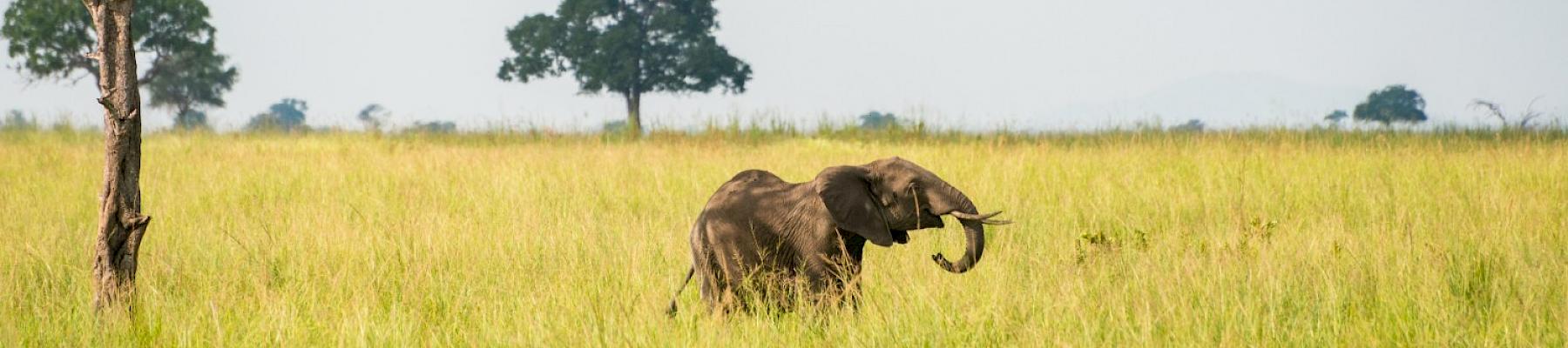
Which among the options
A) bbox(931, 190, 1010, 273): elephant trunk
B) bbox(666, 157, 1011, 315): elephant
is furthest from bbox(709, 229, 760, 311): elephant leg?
bbox(931, 190, 1010, 273): elephant trunk

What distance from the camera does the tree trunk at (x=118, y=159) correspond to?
450 centimetres

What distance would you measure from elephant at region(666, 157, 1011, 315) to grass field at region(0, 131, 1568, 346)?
0.41ft

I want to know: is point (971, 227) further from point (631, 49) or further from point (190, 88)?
point (190, 88)

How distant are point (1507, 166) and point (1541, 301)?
23.7 ft

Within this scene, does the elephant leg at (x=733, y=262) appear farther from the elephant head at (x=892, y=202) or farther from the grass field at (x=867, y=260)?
the elephant head at (x=892, y=202)

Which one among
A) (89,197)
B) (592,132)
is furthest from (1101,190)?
(592,132)

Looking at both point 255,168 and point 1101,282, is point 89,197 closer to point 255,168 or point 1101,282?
point 255,168

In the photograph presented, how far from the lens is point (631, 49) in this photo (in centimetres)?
3828

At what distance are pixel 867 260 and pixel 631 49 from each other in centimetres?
3361

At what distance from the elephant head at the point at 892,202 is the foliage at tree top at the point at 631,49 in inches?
1345

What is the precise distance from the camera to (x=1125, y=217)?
7.64 m

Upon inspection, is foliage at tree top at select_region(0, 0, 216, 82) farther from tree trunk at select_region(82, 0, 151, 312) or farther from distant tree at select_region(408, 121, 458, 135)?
tree trunk at select_region(82, 0, 151, 312)

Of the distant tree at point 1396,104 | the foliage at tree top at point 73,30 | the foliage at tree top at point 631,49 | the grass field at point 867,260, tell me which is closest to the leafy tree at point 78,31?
the foliage at tree top at point 73,30

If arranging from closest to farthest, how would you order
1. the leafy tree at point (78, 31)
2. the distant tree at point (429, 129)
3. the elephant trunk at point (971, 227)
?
→ the elephant trunk at point (971, 227), the distant tree at point (429, 129), the leafy tree at point (78, 31)
